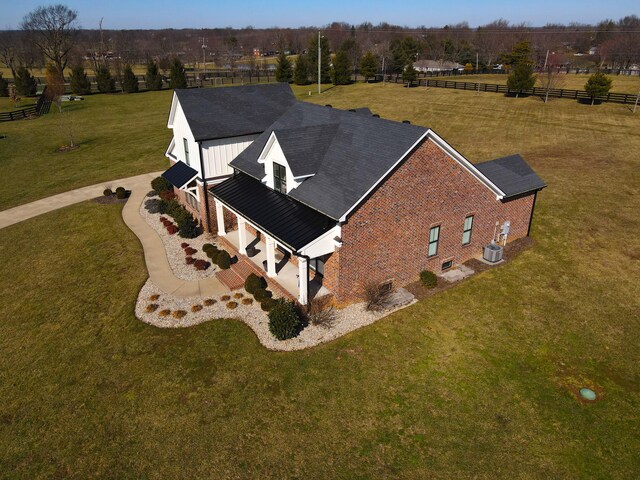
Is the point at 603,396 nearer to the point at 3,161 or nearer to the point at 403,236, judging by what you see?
the point at 403,236

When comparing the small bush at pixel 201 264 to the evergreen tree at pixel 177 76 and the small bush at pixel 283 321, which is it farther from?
the evergreen tree at pixel 177 76

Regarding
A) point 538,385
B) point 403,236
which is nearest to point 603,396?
point 538,385

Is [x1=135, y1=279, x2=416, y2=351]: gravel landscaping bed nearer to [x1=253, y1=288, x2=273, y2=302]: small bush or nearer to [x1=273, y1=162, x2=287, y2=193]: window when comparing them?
[x1=253, y1=288, x2=273, y2=302]: small bush

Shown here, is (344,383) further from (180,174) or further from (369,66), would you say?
(369,66)

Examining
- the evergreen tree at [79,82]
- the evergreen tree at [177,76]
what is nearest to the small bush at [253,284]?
the evergreen tree at [177,76]

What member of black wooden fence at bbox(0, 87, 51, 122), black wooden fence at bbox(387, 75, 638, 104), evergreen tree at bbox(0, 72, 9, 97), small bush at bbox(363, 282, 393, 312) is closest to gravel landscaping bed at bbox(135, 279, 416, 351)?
small bush at bbox(363, 282, 393, 312)
